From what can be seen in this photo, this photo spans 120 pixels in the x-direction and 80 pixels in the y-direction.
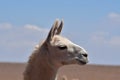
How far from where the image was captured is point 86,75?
1998 inches

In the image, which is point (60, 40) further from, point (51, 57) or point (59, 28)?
point (59, 28)

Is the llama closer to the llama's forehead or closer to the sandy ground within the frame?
the llama's forehead

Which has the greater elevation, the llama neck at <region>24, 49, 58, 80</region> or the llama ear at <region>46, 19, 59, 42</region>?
the llama ear at <region>46, 19, 59, 42</region>

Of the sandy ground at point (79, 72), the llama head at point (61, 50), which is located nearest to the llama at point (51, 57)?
the llama head at point (61, 50)

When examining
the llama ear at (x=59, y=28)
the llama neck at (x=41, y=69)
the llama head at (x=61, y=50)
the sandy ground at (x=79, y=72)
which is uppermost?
the sandy ground at (x=79, y=72)

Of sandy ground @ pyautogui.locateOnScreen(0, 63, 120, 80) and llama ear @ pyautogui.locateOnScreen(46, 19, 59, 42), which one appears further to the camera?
sandy ground @ pyautogui.locateOnScreen(0, 63, 120, 80)

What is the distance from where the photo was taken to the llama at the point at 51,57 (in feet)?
36.9

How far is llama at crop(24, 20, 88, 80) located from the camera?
36.9ft

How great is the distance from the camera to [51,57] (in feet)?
37.7

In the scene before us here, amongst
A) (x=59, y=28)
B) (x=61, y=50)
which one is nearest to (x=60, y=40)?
(x=61, y=50)

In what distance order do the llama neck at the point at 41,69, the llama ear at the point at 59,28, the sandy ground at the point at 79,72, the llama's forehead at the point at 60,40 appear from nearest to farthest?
1. the llama neck at the point at 41,69
2. the llama's forehead at the point at 60,40
3. the llama ear at the point at 59,28
4. the sandy ground at the point at 79,72

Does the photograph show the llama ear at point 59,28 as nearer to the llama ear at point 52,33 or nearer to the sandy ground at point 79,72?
the llama ear at point 52,33

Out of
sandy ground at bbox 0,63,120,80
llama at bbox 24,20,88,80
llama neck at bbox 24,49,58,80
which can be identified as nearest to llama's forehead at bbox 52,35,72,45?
llama at bbox 24,20,88,80

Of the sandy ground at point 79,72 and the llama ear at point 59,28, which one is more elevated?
the sandy ground at point 79,72
